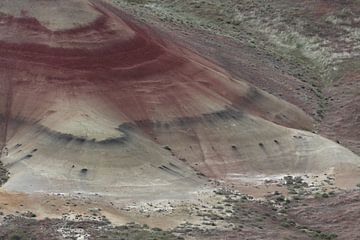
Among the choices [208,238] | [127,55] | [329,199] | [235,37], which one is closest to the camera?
[208,238]

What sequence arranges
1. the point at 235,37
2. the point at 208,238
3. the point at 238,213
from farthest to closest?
1. the point at 235,37
2. the point at 238,213
3. the point at 208,238

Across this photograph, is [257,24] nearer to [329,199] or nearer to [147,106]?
[147,106]

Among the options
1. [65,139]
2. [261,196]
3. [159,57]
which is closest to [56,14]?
[159,57]

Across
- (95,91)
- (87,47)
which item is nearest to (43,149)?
(95,91)

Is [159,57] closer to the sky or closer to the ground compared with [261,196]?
closer to the sky

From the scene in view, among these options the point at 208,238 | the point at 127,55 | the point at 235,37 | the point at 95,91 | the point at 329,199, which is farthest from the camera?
the point at 235,37

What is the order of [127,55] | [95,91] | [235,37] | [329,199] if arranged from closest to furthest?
[329,199] < [95,91] < [127,55] < [235,37]

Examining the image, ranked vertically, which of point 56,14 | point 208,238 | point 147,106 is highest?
point 56,14

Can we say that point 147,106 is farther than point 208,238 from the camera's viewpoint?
Yes

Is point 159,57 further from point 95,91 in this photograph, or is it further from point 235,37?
point 235,37
